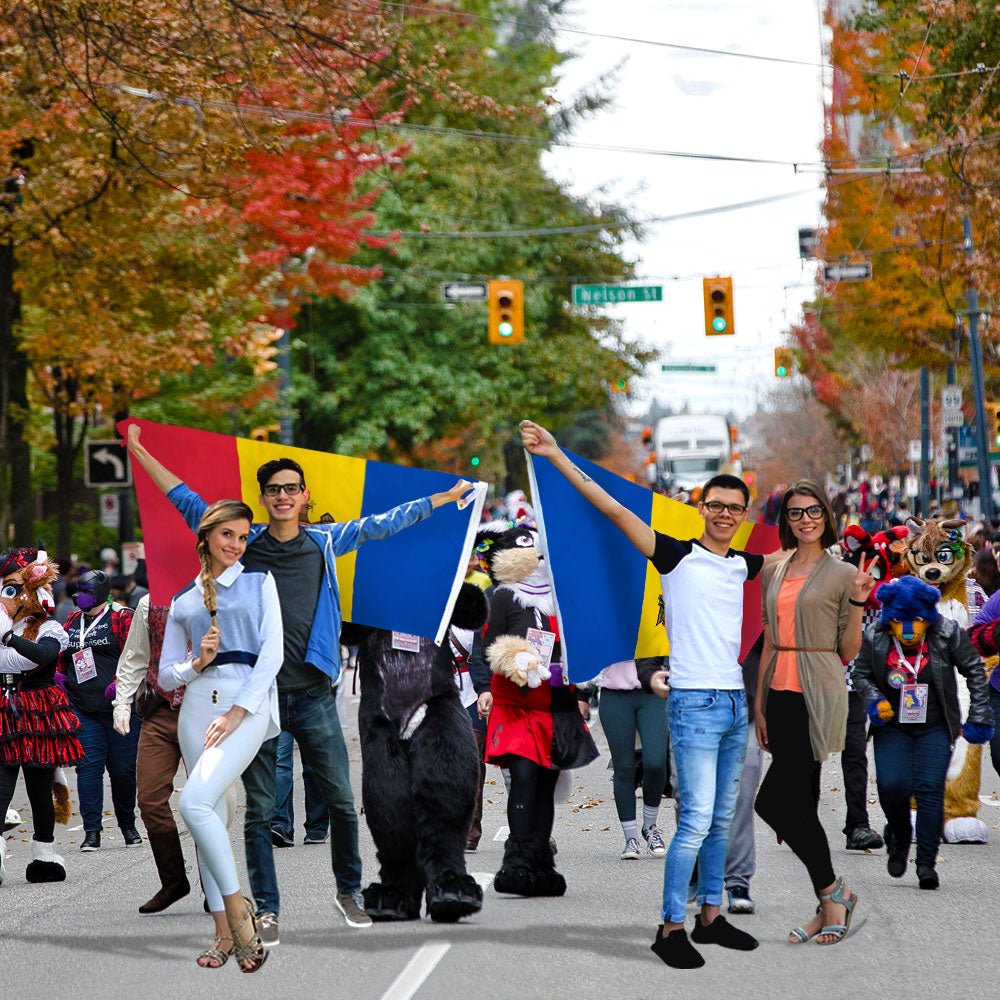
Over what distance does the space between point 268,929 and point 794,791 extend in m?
2.36

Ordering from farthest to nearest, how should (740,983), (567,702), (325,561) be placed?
1. (567,702)
2. (325,561)
3. (740,983)

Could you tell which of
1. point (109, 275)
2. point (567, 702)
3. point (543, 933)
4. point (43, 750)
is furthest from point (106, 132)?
point (543, 933)

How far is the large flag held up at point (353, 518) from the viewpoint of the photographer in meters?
8.88

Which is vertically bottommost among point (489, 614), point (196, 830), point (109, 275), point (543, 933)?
point (543, 933)

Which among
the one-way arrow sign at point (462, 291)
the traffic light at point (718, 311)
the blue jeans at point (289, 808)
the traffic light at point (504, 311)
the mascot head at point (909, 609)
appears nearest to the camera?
the mascot head at point (909, 609)

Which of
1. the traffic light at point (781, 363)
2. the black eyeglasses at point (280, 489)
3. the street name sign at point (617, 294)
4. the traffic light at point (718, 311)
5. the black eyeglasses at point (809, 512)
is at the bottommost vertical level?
the black eyeglasses at point (809, 512)

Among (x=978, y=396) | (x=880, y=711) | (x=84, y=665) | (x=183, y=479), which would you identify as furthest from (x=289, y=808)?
(x=978, y=396)

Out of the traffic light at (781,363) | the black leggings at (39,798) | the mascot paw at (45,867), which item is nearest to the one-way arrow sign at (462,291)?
the traffic light at (781,363)

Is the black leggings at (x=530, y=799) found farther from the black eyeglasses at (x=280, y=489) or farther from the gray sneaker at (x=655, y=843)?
the black eyeglasses at (x=280, y=489)

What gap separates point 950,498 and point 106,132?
90.8 ft

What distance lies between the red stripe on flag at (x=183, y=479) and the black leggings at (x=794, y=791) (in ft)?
9.21

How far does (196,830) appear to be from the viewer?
744 centimetres

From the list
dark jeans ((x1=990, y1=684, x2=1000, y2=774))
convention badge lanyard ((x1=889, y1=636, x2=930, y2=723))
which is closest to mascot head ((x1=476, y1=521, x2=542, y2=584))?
convention badge lanyard ((x1=889, y1=636, x2=930, y2=723))

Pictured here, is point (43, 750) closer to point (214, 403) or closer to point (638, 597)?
point (638, 597)
